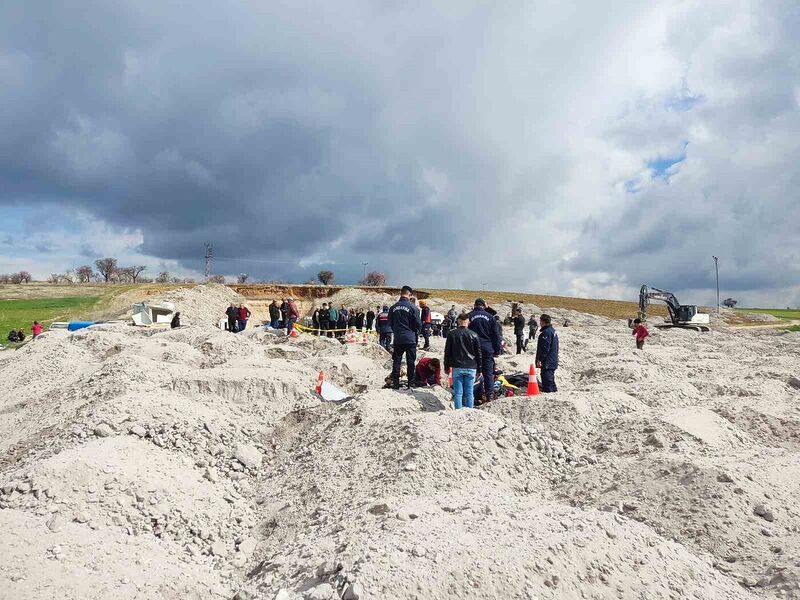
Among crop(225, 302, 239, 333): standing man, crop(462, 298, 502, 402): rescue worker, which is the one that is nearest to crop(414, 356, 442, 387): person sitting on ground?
crop(462, 298, 502, 402): rescue worker

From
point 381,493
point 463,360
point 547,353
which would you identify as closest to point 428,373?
point 463,360

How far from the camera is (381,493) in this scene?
18.3 ft

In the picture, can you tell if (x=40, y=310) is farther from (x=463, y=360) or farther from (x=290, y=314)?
(x=463, y=360)

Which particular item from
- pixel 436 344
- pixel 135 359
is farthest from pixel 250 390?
pixel 436 344

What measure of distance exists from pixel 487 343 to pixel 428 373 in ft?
4.25

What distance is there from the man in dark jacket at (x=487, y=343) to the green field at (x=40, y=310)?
30454mm

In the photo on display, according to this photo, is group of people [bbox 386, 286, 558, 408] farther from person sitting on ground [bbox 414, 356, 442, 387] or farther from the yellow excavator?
the yellow excavator

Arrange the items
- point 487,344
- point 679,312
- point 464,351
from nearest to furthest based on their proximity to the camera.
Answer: point 464,351 → point 487,344 → point 679,312

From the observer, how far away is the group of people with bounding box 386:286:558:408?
28.1 ft

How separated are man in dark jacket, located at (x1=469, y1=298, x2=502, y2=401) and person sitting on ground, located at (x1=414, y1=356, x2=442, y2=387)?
911 mm

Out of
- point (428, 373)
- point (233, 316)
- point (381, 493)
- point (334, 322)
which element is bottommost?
point (381, 493)

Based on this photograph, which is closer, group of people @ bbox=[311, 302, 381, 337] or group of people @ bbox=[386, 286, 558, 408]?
group of people @ bbox=[386, 286, 558, 408]

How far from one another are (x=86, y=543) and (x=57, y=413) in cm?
472

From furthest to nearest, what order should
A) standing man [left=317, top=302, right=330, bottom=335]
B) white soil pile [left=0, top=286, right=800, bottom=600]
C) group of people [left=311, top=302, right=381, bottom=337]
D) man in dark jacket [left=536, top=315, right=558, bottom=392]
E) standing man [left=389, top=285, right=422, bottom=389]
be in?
standing man [left=317, top=302, right=330, bottom=335], group of people [left=311, top=302, right=381, bottom=337], man in dark jacket [left=536, top=315, right=558, bottom=392], standing man [left=389, top=285, right=422, bottom=389], white soil pile [left=0, top=286, right=800, bottom=600]
